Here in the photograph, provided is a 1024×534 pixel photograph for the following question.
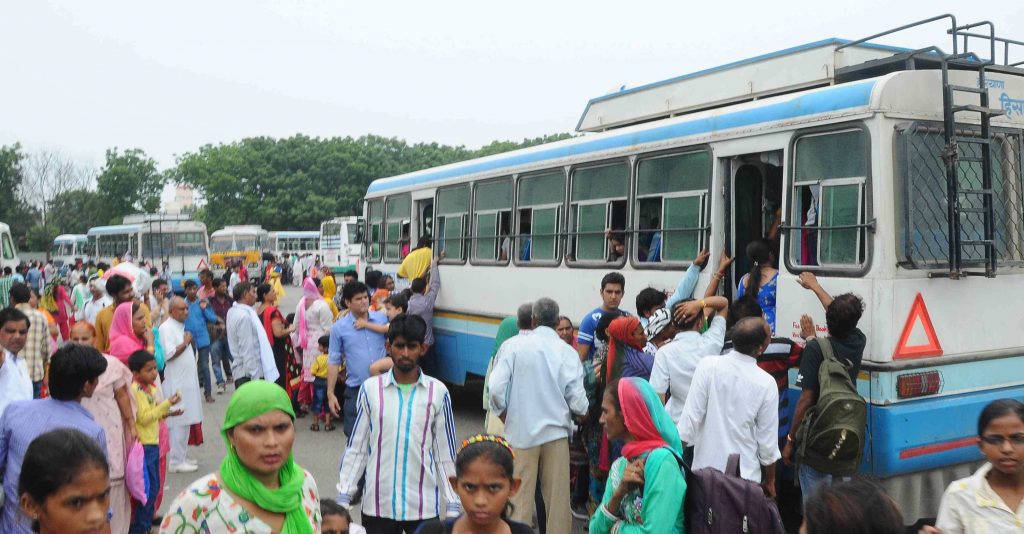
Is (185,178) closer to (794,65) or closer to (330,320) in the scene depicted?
(330,320)

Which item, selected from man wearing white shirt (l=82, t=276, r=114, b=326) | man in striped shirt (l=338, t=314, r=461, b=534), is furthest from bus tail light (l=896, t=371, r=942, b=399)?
man wearing white shirt (l=82, t=276, r=114, b=326)

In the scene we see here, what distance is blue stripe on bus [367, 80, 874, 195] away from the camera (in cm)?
596

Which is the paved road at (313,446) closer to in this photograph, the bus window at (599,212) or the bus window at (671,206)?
the bus window at (671,206)

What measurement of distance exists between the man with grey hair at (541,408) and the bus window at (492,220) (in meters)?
4.29

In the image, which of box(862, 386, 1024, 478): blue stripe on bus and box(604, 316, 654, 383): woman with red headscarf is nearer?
box(862, 386, 1024, 478): blue stripe on bus

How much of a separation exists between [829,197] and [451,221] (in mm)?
5801

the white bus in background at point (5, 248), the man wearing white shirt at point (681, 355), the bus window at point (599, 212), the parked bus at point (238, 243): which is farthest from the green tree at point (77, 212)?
the man wearing white shirt at point (681, 355)

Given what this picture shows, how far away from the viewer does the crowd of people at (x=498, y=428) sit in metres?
2.76

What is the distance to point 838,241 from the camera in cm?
600

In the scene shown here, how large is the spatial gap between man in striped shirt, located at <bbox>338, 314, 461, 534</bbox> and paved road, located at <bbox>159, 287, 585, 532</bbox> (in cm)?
281

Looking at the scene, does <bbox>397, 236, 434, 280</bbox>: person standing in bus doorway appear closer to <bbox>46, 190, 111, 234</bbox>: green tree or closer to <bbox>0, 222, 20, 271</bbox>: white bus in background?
<bbox>0, 222, 20, 271</bbox>: white bus in background

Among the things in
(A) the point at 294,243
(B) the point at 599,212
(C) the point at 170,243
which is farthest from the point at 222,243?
(B) the point at 599,212

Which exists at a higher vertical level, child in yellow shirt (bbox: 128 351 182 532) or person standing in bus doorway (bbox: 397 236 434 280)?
person standing in bus doorway (bbox: 397 236 434 280)

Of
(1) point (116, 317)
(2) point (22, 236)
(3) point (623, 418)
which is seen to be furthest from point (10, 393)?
(2) point (22, 236)
